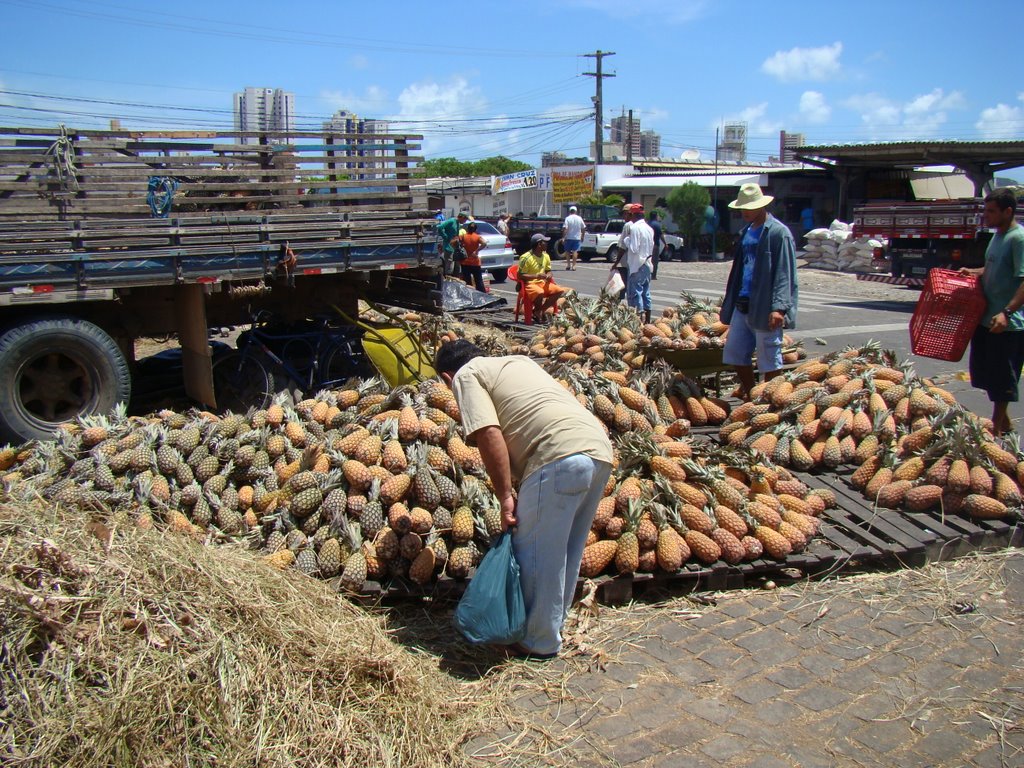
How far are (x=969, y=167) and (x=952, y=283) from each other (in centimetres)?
2447

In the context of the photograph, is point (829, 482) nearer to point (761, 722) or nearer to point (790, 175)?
point (761, 722)

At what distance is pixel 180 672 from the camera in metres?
3.14

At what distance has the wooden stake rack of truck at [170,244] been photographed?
7.18 meters

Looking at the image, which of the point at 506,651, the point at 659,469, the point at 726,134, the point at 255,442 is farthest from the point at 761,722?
the point at 726,134

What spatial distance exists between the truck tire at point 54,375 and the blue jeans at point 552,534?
15.7 feet

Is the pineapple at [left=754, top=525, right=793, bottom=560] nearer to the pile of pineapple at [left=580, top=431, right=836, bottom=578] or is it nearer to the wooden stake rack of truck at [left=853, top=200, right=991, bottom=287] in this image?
the pile of pineapple at [left=580, top=431, right=836, bottom=578]

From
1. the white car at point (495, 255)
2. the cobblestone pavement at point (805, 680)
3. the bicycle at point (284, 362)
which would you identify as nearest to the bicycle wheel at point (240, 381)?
the bicycle at point (284, 362)

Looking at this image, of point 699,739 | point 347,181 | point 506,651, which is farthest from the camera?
point 347,181

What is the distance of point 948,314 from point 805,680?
411cm

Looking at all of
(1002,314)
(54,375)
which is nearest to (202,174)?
(54,375)

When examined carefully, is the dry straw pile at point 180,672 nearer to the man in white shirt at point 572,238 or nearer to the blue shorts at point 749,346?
the blue shorts at point 749,346

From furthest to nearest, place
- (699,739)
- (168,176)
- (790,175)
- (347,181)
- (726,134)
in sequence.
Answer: (726,134) → (790,175) → (347,181) → (168,176) → (699,739)

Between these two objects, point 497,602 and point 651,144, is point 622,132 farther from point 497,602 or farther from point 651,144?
point 497,602

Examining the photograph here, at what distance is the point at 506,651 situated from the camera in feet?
13.9
